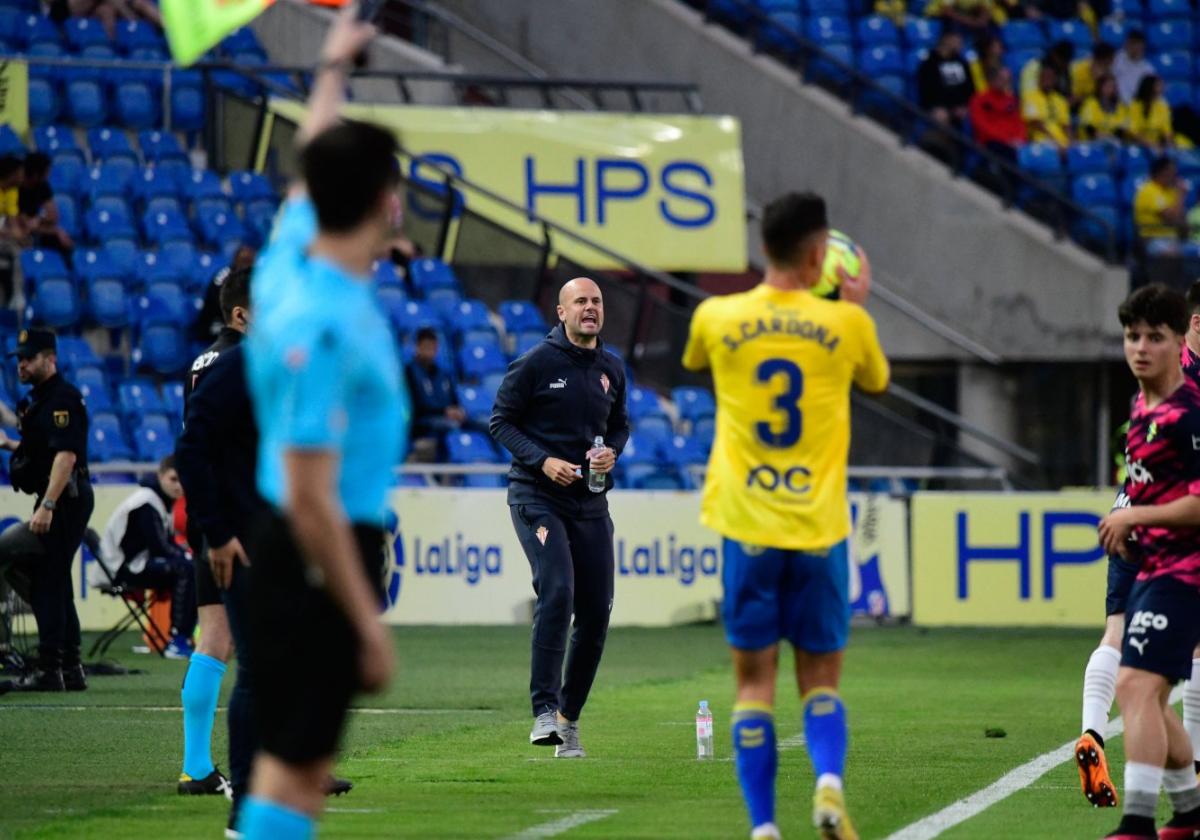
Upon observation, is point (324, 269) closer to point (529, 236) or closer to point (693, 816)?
point (693, 816)

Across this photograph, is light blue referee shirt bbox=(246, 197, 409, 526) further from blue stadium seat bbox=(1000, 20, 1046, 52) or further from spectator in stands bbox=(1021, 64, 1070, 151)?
blue stadium seat bbox=(1000, 20, 1046, 52)

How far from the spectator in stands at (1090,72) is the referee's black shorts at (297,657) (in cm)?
2446

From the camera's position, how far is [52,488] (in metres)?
14.0

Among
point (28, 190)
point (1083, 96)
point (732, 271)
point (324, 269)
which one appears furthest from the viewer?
point (1083, 96)

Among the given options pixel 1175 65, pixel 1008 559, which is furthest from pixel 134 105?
pixel 1175 65

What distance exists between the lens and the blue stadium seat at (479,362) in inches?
896

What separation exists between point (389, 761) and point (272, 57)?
58.6ft

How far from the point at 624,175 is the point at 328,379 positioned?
21361mm

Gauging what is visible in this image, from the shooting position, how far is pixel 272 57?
27.2 m

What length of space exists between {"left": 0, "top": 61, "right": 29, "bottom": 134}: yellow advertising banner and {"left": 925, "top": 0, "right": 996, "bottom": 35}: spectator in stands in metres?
11.6

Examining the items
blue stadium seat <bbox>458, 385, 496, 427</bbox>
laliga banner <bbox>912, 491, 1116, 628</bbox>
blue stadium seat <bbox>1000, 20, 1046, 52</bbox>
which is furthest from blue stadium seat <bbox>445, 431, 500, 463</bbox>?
blue stadium seat <bbox>1000, 20, 1046, 52</bbox>

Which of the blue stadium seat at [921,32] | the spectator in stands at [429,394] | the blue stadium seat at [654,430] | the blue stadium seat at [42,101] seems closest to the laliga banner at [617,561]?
the spectator in stands at [429,394]

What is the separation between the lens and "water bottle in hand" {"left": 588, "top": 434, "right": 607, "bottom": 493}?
1115 cm

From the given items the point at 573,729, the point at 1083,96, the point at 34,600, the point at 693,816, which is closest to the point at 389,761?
the point at 573,729
